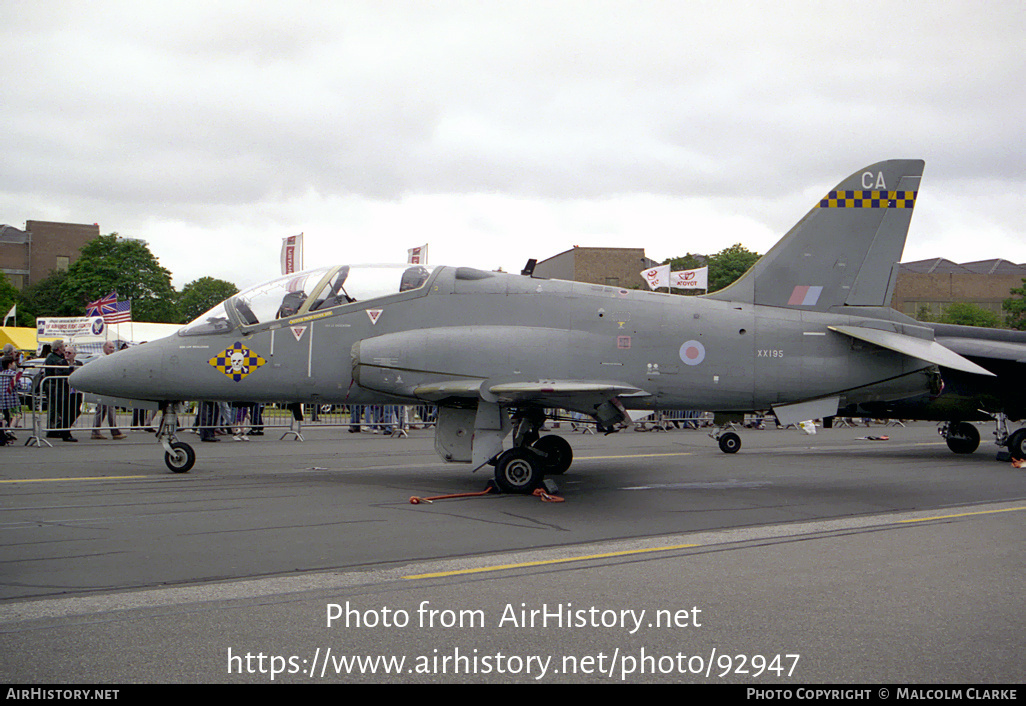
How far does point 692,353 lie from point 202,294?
106978mm

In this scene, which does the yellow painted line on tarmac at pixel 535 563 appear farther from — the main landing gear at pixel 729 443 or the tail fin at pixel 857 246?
the main landing gear at pixel 729 443

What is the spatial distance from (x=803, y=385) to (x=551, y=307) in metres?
3.50

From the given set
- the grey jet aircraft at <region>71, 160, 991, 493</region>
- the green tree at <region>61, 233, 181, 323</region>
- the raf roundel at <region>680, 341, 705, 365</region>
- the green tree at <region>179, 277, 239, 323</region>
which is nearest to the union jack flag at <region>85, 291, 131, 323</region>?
the grey jet aircraft at <region>71, 160, 991, 493</region>

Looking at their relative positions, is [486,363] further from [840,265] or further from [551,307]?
[840,265]

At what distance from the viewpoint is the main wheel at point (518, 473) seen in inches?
371

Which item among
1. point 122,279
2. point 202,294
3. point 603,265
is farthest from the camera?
point 202,294

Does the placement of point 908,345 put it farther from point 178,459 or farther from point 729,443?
point 178,459

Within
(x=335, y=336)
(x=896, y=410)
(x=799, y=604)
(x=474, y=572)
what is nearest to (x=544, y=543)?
(x=474, y=572)

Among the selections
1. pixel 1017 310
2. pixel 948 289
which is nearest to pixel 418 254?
pixel 1017 310

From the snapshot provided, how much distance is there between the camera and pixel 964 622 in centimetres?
447

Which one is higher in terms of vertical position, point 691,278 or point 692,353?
point 691,278

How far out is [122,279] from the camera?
7638cm

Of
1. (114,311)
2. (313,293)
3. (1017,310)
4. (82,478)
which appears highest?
(1017,310)

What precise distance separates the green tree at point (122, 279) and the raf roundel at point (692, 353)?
7564cm
